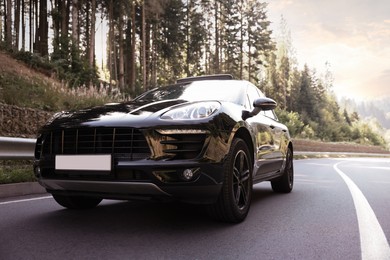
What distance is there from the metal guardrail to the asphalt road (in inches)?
36.2

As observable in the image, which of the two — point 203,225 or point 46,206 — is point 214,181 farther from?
point 46,206

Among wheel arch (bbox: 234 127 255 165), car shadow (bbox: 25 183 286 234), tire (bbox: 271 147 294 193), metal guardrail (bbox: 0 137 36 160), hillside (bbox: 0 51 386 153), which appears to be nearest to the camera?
car shadow (bbox: 25 183 286 234)

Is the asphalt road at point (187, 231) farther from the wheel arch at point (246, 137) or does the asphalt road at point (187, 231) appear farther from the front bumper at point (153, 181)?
the wheel arch at point (246, 137)

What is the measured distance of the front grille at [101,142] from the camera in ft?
10.4

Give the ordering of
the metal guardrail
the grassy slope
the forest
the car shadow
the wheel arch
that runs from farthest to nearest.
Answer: the forest → the grassy slope → the metal guardrail → the wheel arch → the car shadow

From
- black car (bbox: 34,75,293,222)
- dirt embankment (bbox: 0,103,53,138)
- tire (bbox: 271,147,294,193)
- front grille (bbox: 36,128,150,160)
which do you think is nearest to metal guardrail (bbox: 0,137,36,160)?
black car (bbox: 34,75,293,222)

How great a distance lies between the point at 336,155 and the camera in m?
32.7

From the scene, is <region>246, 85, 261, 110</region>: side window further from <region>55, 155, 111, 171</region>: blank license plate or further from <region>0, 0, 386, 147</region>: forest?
<region>0, 0, 386, 147</region>: forest

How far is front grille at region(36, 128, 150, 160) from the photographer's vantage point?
10.4ft

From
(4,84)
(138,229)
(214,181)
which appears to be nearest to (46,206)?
(138,229)

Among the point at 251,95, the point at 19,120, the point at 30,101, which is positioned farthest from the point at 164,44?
the point at 251,95

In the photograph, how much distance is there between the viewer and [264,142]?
4.73 meters

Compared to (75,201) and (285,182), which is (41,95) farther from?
(285,182)

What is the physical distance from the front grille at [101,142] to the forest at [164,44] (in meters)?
13.4
